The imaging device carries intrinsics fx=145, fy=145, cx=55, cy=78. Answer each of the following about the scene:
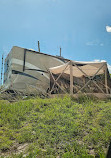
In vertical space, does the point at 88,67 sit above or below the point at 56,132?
above

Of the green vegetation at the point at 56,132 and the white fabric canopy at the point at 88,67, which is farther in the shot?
the white fabric canopy at the point at 88,67

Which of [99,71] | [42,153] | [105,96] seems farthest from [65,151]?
[99,71]

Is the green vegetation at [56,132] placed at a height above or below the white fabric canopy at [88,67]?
below

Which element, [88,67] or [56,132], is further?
[88,67]

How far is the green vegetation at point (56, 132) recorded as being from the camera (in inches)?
A: 124

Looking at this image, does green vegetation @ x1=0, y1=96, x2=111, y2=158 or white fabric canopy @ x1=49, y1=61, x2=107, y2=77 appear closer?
green vegetation @ x1=0, y1=96, x2=111, y2=158

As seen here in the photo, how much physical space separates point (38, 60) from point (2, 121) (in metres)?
7.38

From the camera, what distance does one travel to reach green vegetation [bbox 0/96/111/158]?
315cm

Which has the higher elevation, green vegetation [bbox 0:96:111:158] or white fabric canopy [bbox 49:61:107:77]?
white fabric canopy [bbox 49:61:107:77]

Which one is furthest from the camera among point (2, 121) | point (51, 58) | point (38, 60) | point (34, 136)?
point (51, 58)

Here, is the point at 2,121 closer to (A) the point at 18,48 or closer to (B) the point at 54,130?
(B) the point at 54,130

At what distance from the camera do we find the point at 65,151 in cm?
321

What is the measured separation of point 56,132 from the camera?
12.6 feet

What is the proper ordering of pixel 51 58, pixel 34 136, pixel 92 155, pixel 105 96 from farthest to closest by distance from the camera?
1. pixel 51 58
2. pixel 105 96
3. pixel 34 136
4. pixel 92 155
